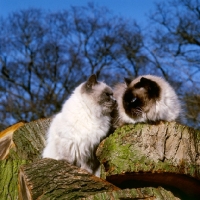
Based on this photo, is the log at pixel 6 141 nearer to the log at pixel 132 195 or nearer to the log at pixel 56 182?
the log at pixel 56 182

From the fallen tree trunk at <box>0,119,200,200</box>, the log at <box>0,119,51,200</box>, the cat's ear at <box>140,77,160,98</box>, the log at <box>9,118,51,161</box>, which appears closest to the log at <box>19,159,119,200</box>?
the fallen tree trunk at <box>0,119,200,200</box>

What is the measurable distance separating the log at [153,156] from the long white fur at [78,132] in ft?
1.77

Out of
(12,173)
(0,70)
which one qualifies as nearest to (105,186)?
(12,173)

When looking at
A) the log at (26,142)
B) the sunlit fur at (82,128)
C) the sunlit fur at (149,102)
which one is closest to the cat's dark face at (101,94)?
the sunlit fur at (82,128)

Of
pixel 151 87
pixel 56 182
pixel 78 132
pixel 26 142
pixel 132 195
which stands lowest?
pixel 132 195

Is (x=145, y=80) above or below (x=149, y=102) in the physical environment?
above

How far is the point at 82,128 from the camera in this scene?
4.22 meters

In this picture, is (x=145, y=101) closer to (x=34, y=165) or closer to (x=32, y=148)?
(x=34, y=165)

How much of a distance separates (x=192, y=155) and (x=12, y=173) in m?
1.99

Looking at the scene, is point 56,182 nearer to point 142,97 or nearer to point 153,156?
point 153,156

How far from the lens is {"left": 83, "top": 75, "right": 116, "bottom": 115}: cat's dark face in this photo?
439 centimetres

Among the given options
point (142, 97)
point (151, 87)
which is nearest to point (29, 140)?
point (142, 97)

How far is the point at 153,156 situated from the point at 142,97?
0.75 m

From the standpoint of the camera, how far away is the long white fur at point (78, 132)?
4203mm
